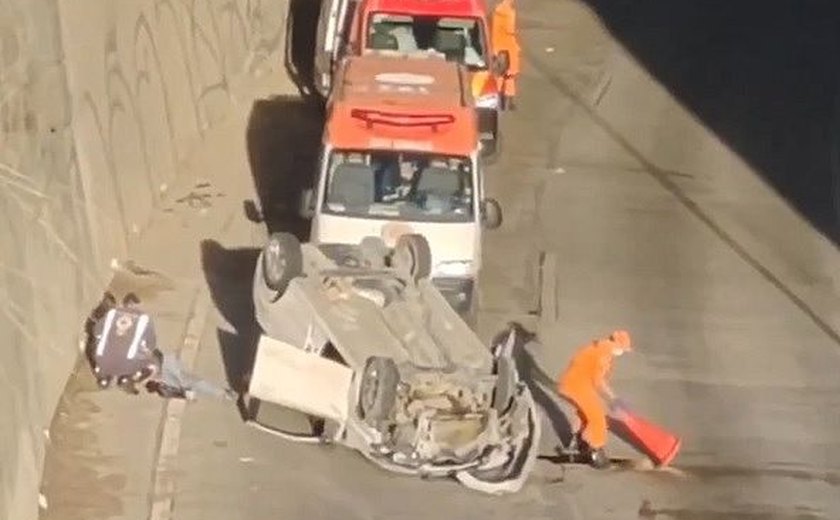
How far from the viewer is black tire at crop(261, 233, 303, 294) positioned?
53.0 feet

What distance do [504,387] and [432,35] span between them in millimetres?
6537

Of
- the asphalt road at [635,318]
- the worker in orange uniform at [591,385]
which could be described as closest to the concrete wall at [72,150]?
the asphalt road at [635,318]

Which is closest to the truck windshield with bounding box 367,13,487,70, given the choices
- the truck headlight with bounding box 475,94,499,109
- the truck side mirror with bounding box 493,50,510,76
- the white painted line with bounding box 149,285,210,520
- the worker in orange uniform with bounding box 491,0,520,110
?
the truck side mirror with bounding box 493,50,510,76

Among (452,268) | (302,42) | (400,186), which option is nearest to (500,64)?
(400,186)

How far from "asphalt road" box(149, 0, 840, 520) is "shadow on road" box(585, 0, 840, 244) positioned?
0.37 metres

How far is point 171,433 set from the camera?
16.1 meters

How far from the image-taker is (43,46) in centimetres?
1587

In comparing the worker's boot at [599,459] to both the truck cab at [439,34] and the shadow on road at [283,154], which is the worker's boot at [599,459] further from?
the truck cab at [439,34]

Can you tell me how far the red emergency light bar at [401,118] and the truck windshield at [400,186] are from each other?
1.05ft

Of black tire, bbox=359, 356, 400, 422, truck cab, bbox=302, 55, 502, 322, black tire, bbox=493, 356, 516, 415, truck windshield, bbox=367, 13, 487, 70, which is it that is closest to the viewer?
black tire, bbox=359, 356, 400, 422

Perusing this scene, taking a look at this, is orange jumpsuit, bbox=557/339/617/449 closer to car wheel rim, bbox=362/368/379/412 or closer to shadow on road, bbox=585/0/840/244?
car wheel rim, bbox=362/368/379/412

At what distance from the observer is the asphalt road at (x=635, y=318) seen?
15.4 m

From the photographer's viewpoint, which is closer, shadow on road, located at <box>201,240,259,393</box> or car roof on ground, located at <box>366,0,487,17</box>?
shadow on road, located at <box>201,240,259,393</box>

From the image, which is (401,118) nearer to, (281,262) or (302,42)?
(281,262)
